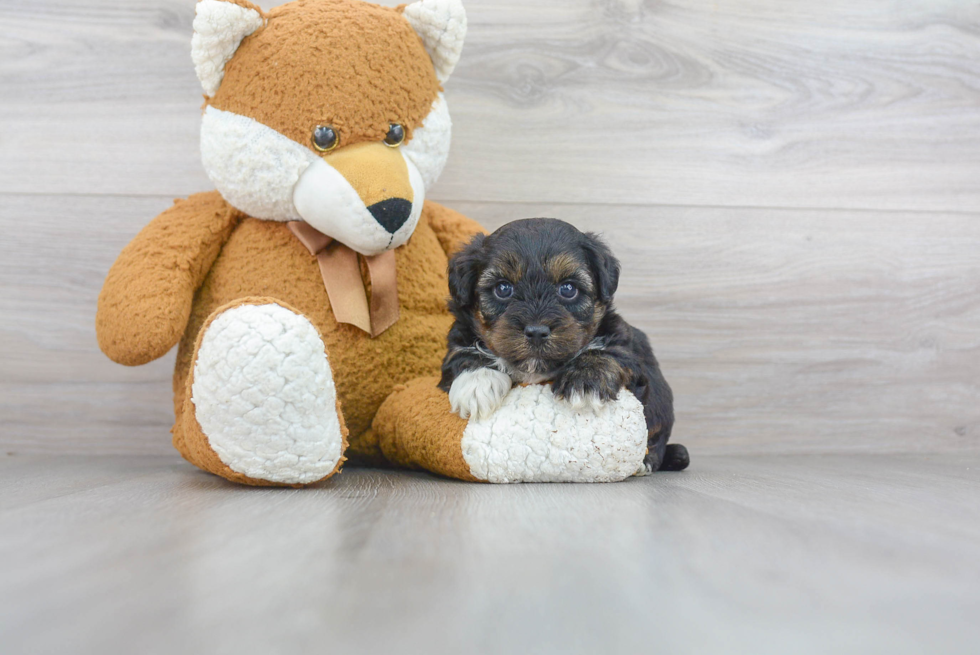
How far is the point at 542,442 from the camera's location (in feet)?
3.98

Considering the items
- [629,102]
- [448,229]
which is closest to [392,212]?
[448,229]

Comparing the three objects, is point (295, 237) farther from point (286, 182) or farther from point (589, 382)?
point (589, 382)

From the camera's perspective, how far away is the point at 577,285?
4.17 ft

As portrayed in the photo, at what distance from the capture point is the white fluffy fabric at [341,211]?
132 cm

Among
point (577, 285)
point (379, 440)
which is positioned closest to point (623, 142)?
point (577, 285)

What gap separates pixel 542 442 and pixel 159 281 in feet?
2.48

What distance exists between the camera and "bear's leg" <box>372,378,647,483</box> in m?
1.21

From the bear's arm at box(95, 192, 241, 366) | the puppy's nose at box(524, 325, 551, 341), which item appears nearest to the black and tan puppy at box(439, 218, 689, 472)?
the puppy's nose at box(524, 325, 551, 341)

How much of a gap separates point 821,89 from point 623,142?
56cm

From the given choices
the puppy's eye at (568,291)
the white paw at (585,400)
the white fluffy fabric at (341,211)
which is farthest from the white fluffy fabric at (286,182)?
the white paw at (585,400)

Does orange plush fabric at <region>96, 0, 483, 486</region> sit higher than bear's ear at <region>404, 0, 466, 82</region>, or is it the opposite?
bear's ear at <region>404, 0, 466, 82</region>

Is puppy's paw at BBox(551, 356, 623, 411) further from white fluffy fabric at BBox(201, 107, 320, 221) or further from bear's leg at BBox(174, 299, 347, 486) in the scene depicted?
white fluffy fabric at BBox(201, 107, 320, 221)

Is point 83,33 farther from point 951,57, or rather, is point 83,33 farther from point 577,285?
point 951,57

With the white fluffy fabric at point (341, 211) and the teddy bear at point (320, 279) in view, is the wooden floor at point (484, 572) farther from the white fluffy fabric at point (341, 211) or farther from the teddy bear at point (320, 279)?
the white fluffy fabric at point (341, 211)
